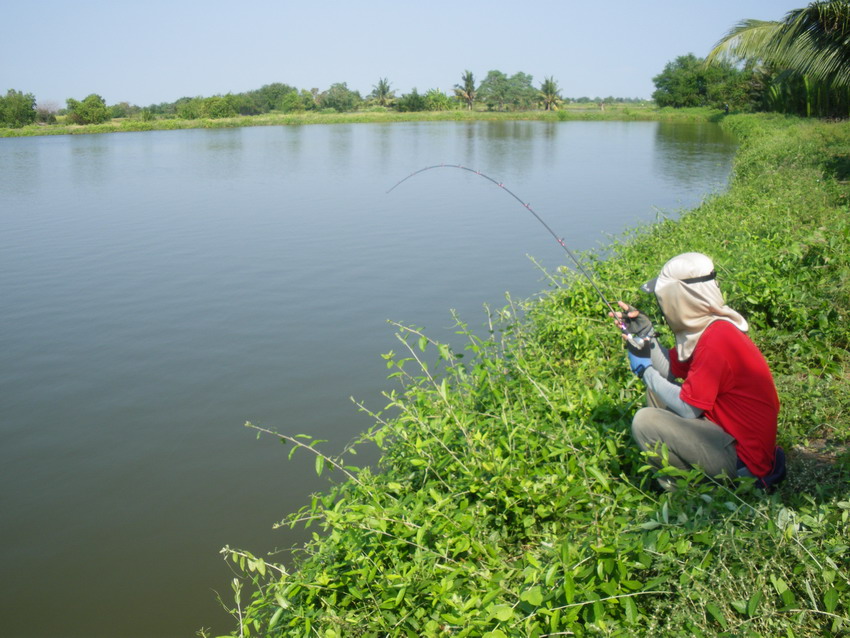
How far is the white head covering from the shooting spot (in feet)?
8.76

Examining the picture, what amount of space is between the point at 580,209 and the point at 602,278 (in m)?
9.17

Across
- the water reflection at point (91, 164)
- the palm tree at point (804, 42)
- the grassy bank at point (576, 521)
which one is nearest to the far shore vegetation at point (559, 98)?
the palm tree at point (804, 42)

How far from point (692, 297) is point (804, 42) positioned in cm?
1208

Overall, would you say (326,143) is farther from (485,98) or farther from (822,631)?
(485,98)

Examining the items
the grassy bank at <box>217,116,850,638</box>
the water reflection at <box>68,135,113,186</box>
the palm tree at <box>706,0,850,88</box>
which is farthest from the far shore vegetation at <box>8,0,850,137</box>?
the water reflection at <box>68,135,113,186</box>

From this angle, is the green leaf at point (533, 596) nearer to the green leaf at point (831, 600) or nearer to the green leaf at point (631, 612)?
the green leaf at point (631, 612)

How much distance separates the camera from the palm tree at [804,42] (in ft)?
37.2

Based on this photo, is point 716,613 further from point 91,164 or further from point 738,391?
point 91,164

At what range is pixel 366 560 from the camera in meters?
2.60

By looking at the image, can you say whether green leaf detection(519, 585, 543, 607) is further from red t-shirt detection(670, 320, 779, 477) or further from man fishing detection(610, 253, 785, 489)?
red t-shirt detection(670, 320, 779, 477)

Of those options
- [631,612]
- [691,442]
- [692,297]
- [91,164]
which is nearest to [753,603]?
[631,612]

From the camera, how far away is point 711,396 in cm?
262

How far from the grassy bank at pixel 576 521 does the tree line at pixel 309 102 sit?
7244 centimetres

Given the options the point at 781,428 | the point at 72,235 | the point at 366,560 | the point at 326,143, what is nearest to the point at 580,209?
the point at 72,235
